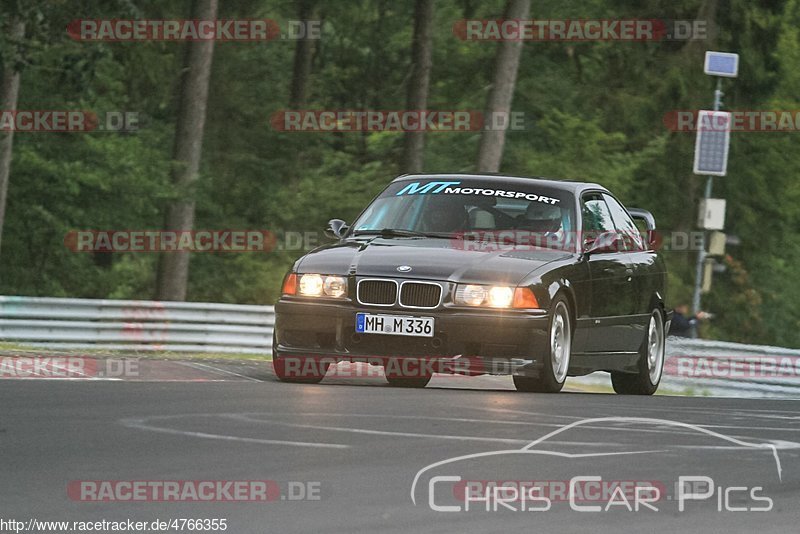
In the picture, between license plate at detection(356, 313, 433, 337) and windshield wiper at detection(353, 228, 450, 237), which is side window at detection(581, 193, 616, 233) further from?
license plate at detection(356, 313, 433, 337)

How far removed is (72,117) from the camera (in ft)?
114

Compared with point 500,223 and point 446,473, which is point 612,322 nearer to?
point 500,223

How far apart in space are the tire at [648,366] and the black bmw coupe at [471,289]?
0.33 ft

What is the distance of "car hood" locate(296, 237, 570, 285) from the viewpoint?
11.6m

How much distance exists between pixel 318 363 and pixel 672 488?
A: 5696 mm

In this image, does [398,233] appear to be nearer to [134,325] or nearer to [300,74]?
[134,325]

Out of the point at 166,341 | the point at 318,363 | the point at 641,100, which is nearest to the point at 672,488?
the point at 318,363

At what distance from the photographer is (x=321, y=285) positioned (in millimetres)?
11898

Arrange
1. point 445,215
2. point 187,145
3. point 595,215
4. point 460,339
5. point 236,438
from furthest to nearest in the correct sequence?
point 187,145 → point 595,215 → point 445,215 → point 460,339 → point 236,438

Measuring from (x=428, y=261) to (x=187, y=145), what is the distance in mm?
17958

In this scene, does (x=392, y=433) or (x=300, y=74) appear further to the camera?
(x=300, y=74)
